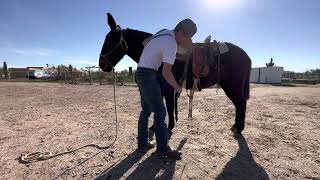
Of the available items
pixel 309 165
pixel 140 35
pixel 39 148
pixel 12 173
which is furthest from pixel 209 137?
pixel 12 173

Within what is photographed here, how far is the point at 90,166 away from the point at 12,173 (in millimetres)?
932

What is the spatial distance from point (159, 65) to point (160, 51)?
256mm

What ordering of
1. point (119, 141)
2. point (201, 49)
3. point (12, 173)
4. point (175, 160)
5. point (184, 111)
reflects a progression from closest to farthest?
point (12, 173), point (175, 160), point (119, 141), point (201, 49), point (184, 111)

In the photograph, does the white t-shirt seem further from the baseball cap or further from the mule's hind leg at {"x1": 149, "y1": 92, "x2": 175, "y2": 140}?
the mule's hind leg at {"x1": 149, "y1": 92, "x2": 175, "y2": 140}

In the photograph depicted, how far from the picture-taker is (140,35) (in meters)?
5.24

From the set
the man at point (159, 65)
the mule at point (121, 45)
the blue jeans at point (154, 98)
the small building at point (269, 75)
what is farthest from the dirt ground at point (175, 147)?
the small building at point (269, 75)

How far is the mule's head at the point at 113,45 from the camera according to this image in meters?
5.20

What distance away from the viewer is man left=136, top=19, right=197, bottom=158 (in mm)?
3748

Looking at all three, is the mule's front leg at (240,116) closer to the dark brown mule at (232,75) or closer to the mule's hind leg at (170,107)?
the dark brown mule at (232,75)

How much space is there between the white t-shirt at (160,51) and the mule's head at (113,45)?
1.27 metres

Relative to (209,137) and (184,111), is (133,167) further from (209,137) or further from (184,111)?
(184,111)

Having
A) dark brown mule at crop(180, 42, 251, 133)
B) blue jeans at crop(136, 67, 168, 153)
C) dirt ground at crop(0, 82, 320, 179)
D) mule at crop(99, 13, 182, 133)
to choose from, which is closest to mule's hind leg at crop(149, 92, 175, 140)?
mule at crop(99, 13, 182, 133)

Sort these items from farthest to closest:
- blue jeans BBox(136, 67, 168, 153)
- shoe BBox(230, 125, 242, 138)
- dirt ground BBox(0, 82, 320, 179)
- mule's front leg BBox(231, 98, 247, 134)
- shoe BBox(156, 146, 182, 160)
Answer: mule's front leg BBox(231, 98, 247, 134) < shoe BBox(230, 125, 242, 138) < shoe BBox(156, 146, 182, 160) < blue jeans BBox(136, 67, 168, 153) < dirt ground BBox(0, 82, 320, 179)

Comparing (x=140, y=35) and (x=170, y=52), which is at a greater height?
(x=140, y=35)
